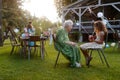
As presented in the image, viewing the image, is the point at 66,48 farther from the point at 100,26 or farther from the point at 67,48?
the point at 100,26

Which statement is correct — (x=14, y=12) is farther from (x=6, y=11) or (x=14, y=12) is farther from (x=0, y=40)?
(x=0, y=40)

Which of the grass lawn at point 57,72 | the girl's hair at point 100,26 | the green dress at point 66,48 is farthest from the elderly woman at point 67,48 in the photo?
the girl's hair at point 100,26

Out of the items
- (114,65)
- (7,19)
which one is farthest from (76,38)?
(114,65)

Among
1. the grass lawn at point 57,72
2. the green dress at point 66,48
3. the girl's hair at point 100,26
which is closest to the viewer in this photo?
the grass lawn at point 57,72

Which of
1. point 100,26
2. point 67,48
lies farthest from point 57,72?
point 100,26

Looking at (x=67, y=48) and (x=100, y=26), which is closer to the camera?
(x=100, y=26)

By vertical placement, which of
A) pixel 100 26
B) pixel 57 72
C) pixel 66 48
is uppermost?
pixel 100 26

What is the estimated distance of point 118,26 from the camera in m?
22.7

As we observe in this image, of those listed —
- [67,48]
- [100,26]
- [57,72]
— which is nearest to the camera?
[57,72]

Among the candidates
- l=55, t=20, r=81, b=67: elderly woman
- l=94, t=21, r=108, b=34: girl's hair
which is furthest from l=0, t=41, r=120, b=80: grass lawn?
l=94, t=21, r=108, b=34: girl's hair

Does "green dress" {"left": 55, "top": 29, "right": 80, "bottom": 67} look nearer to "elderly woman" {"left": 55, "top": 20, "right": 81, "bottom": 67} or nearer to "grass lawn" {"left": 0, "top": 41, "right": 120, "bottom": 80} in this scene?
"elderly woman" {"left": 55, "top": 20, "right": 81, "bottom": 67}

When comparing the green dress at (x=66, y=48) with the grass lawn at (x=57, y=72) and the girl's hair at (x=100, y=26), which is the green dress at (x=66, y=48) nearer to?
the grass lawn at (x=57, y=72)

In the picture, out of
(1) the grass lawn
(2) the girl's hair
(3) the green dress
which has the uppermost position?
(2) the girl's hair

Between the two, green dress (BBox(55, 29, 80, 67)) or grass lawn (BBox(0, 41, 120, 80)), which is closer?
grass lawn (BBox(0, 41, 120, 80))
